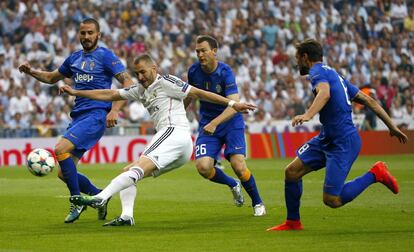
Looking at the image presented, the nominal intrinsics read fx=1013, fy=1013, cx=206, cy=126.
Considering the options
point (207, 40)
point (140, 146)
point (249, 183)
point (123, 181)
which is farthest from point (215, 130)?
point (140, 146)

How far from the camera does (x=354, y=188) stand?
37.6 feet

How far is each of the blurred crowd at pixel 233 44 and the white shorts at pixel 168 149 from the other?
1553 centimetres

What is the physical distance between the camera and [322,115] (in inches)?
456

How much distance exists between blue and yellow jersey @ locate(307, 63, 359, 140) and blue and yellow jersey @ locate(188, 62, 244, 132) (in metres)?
2.66

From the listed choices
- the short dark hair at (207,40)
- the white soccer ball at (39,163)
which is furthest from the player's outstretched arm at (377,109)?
the white soccer ball at (39,163)

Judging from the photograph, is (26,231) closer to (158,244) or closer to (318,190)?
(158,244)

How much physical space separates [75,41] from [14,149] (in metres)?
4.53

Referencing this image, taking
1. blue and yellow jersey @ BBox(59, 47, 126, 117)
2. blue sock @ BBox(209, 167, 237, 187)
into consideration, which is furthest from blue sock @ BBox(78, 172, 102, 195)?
blue sock @ BBox(209, 167, 237, 187)

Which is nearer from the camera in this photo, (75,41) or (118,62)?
(118,62)

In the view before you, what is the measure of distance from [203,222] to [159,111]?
1.63m

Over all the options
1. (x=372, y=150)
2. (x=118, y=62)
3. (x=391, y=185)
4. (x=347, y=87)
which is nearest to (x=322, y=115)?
(x=347, y=87)

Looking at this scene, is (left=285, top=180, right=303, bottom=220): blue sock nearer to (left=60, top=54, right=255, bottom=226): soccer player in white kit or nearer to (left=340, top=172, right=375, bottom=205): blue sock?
(left=340, top=172, right=375, bottom=205): blue sock

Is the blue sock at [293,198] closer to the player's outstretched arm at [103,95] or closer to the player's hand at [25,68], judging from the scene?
the player's outstretched arm at [103,95]

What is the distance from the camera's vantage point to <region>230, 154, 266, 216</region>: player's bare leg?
13.9m
